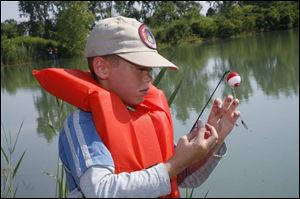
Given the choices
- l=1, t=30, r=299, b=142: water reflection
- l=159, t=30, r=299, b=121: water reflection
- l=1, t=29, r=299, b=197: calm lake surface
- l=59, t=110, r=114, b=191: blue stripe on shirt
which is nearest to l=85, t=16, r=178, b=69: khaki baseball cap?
l=59, t=110, r=114, b=191: blue stripe on shirt

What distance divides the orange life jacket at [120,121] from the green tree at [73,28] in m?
24.9

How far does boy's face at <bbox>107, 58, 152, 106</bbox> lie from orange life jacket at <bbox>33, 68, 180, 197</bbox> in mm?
24

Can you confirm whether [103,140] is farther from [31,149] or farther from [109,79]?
[31,149]

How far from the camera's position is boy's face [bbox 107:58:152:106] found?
1.10 meters

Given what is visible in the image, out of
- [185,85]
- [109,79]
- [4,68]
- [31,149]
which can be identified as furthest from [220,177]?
[4,68]

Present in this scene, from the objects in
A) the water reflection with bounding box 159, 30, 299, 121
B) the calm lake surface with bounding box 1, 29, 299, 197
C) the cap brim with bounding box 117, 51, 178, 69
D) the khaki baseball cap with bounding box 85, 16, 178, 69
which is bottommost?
the calm lake surface with bounding box 1, 29, 299, 197

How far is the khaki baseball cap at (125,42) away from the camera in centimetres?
107

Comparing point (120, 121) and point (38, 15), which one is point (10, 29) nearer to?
point (38, 15)

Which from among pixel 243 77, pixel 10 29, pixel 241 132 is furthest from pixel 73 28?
pixel 241 132

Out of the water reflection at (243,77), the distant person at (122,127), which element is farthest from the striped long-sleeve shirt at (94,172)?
the water reflection at (243,77)

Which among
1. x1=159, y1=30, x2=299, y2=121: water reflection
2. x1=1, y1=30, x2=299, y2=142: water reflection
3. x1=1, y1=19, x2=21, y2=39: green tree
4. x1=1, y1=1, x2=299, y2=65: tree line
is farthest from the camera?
x1=1, y1=19, x2=21, y2=39: green tree

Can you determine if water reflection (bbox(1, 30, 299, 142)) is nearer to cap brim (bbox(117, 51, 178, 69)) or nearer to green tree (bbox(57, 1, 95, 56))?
cap brim (bbox(117, 51, 178, 69))

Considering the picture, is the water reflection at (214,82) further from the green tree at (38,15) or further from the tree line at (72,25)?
the green tree at (38,15)

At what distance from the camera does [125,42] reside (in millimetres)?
1074
